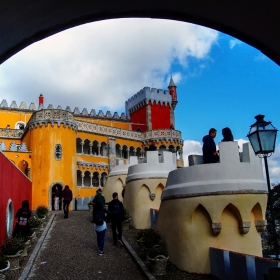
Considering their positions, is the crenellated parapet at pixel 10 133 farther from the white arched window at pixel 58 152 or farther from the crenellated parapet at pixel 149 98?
the crenellated parapet at pixel 149 98

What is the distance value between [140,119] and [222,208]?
40.4m

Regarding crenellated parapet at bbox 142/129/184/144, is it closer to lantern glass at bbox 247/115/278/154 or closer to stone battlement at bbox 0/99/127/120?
stone battlement at bbox 0/99/127/120

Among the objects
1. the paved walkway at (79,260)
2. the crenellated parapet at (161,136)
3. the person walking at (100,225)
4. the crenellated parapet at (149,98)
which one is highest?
the crenellated parapet at (149,98)

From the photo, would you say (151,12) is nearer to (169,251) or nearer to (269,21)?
(269,21)

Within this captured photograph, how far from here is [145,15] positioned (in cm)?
321

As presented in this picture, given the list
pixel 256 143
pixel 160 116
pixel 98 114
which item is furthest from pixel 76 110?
pixel 256 143

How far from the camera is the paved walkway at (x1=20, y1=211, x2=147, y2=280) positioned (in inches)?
345

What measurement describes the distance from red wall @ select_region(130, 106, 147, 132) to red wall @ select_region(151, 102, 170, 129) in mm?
1191

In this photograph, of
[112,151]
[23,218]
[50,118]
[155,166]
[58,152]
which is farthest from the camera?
[112,151]

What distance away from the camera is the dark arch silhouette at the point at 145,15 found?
279 centimetres

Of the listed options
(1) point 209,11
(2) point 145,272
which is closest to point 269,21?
(1) point 209,11

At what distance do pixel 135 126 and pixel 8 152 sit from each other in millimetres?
21556

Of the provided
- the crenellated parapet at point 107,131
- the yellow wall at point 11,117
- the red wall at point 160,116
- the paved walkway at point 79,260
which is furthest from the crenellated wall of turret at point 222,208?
the red wall at point 160,116

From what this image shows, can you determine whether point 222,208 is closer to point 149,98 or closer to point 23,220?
point 23,220
